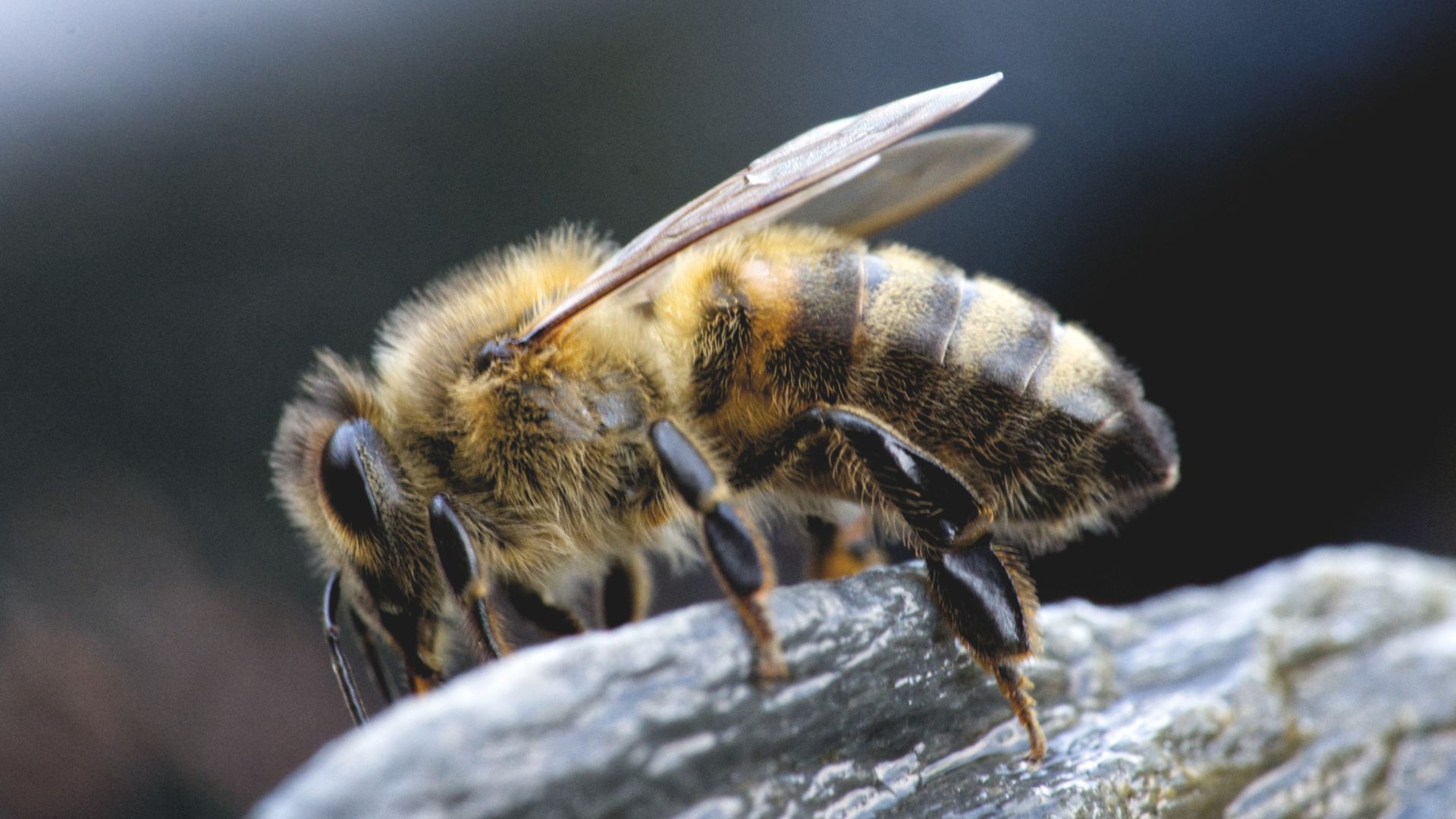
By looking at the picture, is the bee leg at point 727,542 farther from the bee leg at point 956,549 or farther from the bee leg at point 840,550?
the bee leg at point 840,550

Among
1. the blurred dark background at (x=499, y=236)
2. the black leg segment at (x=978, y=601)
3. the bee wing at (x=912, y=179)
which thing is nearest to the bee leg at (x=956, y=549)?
the black leg segment at (x=978, y=601)

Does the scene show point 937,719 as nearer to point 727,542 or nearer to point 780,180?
point 727,542

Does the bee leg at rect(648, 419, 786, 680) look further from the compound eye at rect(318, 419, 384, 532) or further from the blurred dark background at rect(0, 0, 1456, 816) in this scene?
the blurred dark background at rect(0, 0, 1456, 816)

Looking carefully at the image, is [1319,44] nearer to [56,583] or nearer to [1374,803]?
[1374,803]

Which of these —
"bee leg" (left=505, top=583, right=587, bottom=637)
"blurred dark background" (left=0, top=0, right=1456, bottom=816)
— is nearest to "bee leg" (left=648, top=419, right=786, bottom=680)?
"bee leg" (left=505, top=583, right=587, bottom=637)

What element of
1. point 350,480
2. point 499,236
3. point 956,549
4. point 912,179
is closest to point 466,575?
point 350,480

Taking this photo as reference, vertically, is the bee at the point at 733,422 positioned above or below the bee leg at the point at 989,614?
above
